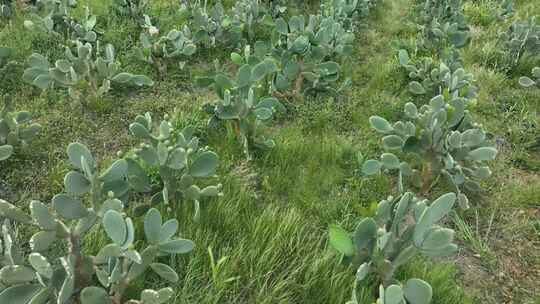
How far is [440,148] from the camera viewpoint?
2.96 meters

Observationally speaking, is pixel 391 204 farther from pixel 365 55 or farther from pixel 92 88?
pixel 365 55

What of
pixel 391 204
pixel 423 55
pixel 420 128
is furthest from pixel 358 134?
pixel 423 55

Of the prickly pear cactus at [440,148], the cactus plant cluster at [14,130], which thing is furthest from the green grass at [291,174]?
the prickly pear cactus at [440,148]

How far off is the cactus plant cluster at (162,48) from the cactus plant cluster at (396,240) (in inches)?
93.6

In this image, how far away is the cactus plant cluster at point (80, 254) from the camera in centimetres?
172

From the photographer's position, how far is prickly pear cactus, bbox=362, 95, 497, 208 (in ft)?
9.52

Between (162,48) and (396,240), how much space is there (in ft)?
8.82

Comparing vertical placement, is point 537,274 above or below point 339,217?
below

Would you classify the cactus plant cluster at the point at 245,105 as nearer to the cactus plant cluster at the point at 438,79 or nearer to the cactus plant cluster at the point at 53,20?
the cactus plant cluster at the point at 438,79

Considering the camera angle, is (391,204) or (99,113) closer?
(391,204)

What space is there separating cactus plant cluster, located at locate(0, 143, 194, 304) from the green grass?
23 cm

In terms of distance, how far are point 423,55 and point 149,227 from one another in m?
3.83

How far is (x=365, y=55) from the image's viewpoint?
195 inches

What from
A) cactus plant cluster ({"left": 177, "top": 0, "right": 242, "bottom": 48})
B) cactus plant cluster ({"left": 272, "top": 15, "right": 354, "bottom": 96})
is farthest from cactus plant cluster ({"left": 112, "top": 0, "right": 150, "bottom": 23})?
cactus plant cluster ({"left": 272, "top": 15, "right": 354, "bottom": 96})
